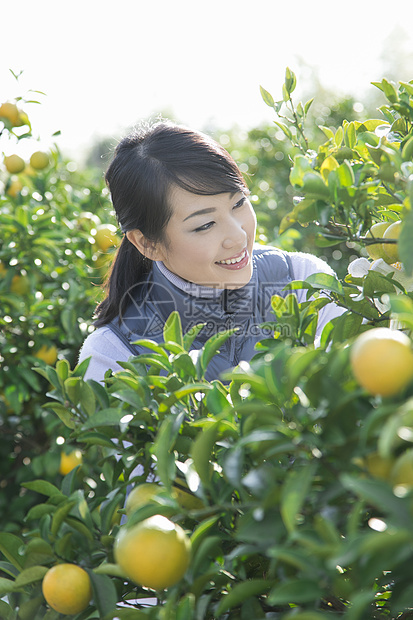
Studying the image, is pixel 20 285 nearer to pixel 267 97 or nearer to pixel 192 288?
pixel 192 288

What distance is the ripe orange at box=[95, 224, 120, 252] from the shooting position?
1.89 metres

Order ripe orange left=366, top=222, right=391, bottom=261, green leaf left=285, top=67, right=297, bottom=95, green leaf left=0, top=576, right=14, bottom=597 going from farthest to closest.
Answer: green leaf left=285, top=67, right=297, bottom=95 < ripe orange left=366, top=222, right=391, bottom=261 < green leaf left=0, top=576, right=14, bottom=597

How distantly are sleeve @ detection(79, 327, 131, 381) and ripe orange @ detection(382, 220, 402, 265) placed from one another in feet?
2.28

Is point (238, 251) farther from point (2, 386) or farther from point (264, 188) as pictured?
point (264, 188)

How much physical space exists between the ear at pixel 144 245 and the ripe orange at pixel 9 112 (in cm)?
64

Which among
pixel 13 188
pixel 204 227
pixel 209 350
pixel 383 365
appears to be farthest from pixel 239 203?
pixel 13 188

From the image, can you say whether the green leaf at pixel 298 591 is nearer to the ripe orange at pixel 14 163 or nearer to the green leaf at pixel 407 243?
the green leaf at pixel 407 243

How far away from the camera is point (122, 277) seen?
152 centimetres

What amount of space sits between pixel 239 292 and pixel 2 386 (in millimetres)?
826

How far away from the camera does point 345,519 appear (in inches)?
17.4

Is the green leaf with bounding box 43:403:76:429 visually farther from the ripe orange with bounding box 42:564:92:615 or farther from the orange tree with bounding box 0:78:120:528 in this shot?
the orange tree with bounding box 0:78:120:528

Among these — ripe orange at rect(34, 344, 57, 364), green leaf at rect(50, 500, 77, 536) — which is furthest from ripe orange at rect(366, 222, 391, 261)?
ripe orange at rect(34, 344, 57, 364)

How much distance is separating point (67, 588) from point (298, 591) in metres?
0.26

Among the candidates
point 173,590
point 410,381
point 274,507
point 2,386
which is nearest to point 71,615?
point 173,590
